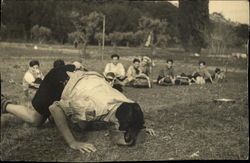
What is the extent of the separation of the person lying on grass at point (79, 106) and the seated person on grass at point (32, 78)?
2.2 inches

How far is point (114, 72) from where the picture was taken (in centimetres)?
313

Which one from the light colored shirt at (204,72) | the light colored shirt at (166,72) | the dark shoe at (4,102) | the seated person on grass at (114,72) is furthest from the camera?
the light colored shirt at (204,72)

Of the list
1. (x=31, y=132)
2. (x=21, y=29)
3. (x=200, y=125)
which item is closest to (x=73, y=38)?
(x=21, y=29)

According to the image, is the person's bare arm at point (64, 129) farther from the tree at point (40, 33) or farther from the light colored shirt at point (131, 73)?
the light colored shirt at point (131, 73)

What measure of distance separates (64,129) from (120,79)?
78 centimetres

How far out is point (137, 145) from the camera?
2.75 m

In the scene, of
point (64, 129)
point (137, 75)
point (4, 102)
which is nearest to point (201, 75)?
point (137, 75)

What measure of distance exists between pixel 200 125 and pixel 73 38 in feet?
4.48

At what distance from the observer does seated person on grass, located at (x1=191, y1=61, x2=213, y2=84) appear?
347cm

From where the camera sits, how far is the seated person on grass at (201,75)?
3.47m

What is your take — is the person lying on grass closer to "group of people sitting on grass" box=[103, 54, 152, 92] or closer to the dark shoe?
the dark shoe

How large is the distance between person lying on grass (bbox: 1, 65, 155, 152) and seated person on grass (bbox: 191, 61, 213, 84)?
1.04 meters

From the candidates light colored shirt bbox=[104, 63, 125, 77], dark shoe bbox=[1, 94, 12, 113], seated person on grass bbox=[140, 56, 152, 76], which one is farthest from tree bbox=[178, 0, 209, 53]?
dark shoe bbox=[1, 94, 12, 113]

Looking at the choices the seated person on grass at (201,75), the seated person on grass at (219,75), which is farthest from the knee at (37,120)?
the seated person on grass at (219,75)
